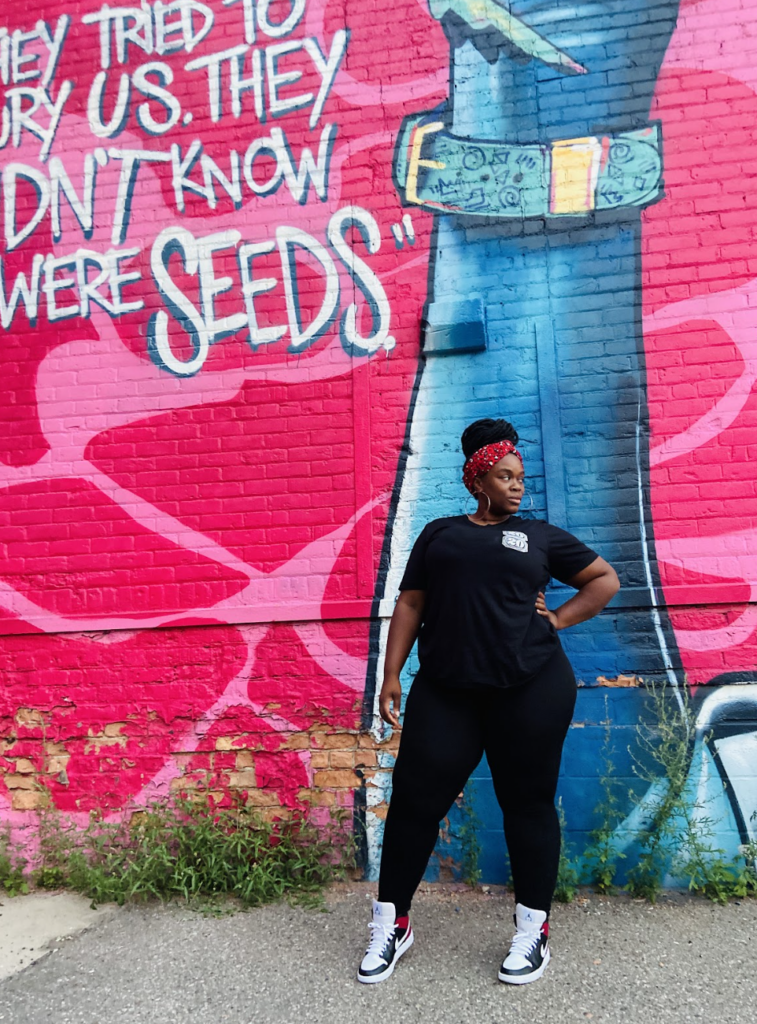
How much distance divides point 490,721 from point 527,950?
0.73 metres

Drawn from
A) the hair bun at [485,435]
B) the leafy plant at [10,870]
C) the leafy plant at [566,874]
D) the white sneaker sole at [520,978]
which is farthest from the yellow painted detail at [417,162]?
the leafy plant at [10,870]

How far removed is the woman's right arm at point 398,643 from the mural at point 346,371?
0.84 m

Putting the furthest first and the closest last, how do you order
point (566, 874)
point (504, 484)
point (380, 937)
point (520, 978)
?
point (566, 874), point (504, 484), point (380, 937), point (520, 978)

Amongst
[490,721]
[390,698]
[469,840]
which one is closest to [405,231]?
[390,698]

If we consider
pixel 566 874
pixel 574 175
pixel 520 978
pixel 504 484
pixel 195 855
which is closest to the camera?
pixel 520 978

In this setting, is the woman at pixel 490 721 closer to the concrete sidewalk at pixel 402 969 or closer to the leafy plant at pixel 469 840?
the concrete sidewalk at pixel 402 969

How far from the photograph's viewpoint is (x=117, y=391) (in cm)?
410

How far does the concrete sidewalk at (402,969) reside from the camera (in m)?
2.46

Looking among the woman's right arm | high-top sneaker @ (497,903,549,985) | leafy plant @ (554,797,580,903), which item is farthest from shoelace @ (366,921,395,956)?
leafy plant @ (554,797,580,903)

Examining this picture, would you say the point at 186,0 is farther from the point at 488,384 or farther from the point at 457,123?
the point at 488,384

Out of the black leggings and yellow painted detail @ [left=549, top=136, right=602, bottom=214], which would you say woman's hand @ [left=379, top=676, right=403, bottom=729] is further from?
yellow painted detail @ [left=549, top=136, right=602, bottom=214]

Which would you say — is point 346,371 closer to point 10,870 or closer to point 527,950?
point 527,950

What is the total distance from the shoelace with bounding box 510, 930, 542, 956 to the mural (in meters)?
0.82

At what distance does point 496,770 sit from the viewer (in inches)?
106
